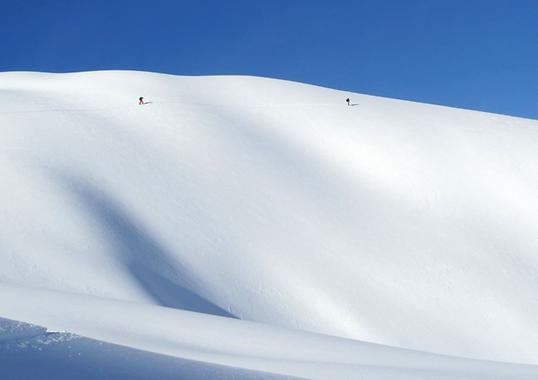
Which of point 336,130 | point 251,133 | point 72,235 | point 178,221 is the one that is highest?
point 336,130

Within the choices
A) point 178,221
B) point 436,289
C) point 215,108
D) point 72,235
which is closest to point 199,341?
point 72,235

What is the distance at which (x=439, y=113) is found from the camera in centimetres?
2559

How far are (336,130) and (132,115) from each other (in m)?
7.35

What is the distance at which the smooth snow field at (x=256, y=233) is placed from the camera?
4.45 meters

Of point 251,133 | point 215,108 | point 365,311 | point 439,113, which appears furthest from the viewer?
point 439,113

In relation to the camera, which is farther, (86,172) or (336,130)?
(336,130)

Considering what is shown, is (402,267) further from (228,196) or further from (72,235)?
(72,235)

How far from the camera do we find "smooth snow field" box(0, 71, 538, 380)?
4449 mm

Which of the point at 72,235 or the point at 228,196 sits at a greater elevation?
the point at 228,196

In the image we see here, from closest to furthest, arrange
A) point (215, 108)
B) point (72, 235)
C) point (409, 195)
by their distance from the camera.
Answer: point (72, 235), point (409, 195), point (215, 108)

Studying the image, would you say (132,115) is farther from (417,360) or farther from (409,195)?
(417,360)

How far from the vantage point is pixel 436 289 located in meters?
15.4

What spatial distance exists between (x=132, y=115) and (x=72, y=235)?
30.8ft

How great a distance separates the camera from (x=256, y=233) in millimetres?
14945
